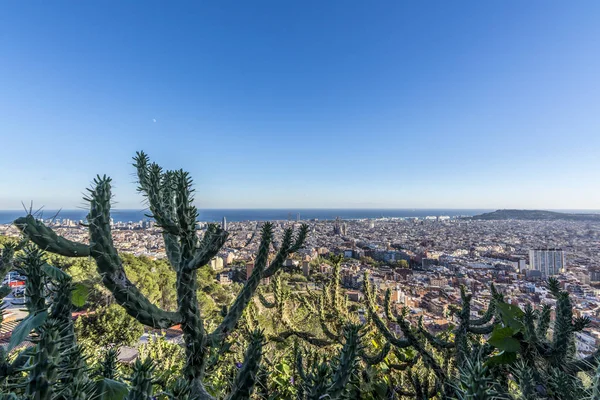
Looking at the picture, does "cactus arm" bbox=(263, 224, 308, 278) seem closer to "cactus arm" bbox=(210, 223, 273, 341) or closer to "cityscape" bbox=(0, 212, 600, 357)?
"cactus arm" bbox=(210, 223, 273, 341)

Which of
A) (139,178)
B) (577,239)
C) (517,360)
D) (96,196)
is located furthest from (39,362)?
(577,239)

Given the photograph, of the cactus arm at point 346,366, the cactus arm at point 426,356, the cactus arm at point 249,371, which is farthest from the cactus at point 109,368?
the cactus arm at point 426,356

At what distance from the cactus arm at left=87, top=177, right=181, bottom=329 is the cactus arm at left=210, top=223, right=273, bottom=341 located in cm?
25

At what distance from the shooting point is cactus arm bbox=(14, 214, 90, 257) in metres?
1.19

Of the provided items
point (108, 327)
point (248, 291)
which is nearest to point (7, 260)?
point (248, 291)

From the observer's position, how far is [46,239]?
122cm

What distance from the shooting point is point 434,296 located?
7.84m

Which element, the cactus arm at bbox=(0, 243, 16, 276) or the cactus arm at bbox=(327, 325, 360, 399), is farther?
the cactus arm at bbox=(0, 243, 16, 276)

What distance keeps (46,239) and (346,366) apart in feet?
4.46

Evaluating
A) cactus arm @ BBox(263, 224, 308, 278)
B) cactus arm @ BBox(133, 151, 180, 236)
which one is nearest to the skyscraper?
cactus arm @ BBox(263, 224, 308, 278)

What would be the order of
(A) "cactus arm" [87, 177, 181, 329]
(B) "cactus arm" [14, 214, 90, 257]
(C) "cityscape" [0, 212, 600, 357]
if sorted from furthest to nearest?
(C) "cityscape" [0, 212, 600, 357]
(A) "cactus arm" [87, 177, 181, 329]
(B) "cactus arm" [14, 214, 90, 257]

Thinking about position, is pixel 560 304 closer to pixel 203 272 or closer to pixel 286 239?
pixel 286 239

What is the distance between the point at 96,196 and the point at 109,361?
767 millimetres

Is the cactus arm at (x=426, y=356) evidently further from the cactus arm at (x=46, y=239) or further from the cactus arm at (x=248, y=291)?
the cactus arm at (x=46, y=239)
